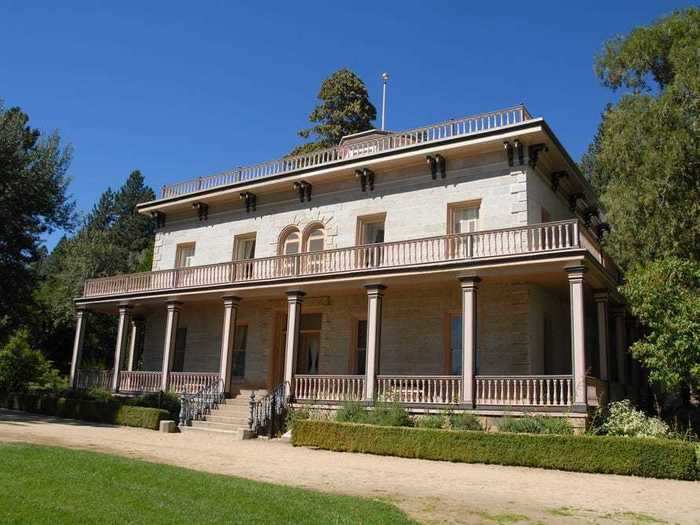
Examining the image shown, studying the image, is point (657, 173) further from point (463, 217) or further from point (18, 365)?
point (18, 365)

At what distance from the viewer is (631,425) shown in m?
14.5

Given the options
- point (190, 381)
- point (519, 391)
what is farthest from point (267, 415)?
point (519, 391)

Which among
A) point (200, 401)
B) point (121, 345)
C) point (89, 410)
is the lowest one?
point (89, 410)

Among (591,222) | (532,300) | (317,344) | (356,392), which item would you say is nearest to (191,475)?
(356,392)

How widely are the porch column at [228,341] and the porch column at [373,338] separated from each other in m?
5.65

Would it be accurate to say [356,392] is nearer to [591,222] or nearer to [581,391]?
[581,391]

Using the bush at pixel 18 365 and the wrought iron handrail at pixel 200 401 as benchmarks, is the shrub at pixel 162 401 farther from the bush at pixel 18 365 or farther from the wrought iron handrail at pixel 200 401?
the bush at pixel 18 365

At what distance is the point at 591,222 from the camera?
25.4 m

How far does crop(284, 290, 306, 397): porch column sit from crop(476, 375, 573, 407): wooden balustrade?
20.0 feet

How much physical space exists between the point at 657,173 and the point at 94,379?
21937 mm

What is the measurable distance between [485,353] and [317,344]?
6744mm

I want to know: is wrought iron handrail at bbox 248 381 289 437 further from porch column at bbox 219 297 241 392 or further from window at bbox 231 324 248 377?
window at bbox 231 324 248 377

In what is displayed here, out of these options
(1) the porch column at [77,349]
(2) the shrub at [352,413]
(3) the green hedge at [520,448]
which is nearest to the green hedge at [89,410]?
(1) the porch column at [77,349]

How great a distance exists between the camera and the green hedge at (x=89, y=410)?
19.7 metres
